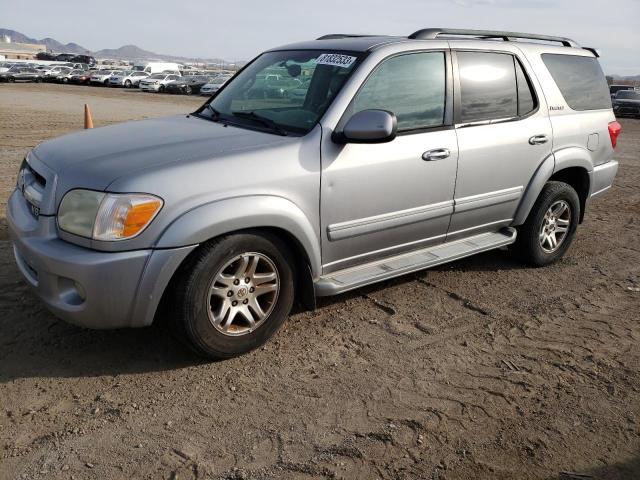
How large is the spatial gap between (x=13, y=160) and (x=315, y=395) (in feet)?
26.6

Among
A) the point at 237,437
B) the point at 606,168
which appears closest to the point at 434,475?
the point at 237,437

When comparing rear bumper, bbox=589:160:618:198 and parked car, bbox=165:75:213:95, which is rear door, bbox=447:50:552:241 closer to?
rear bumper, bbox=589:160:618:198

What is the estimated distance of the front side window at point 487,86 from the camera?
14.7ft

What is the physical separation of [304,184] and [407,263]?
1.10 metres

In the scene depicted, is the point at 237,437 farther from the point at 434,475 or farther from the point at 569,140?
the point at 569,140

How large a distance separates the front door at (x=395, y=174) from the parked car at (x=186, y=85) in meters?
37.1

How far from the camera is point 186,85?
3944 centimetres

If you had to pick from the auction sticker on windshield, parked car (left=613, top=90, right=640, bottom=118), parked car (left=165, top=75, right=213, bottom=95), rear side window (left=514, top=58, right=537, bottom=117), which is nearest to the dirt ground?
rear side window (left=514, top=58, right=537, bottom=117)

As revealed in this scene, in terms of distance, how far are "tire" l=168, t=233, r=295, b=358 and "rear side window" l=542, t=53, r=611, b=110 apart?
309 cm

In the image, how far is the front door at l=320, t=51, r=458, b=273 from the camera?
12.4 ft

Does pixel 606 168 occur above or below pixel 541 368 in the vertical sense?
above

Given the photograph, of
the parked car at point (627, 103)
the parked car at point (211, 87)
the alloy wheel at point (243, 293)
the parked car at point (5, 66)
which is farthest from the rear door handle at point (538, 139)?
the parked car at point (5, 66)

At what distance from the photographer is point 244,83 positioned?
4.66 m

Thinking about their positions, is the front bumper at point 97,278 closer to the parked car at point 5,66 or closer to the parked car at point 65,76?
the parked car at point 5,66
